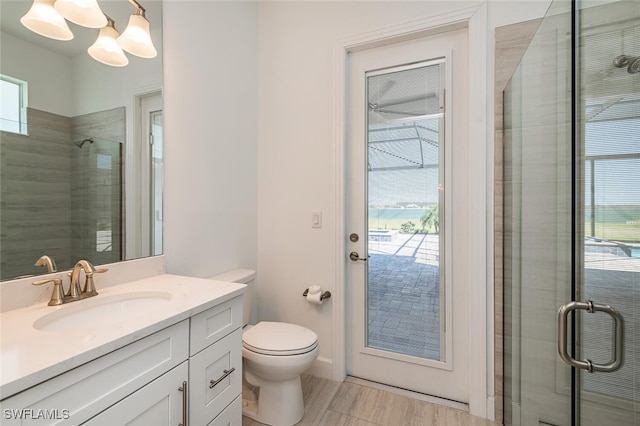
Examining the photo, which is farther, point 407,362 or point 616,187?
point 407,362

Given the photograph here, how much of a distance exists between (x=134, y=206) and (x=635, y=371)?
197cm

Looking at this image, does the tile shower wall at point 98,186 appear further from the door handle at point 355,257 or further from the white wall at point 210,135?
the door handle at point 355,257

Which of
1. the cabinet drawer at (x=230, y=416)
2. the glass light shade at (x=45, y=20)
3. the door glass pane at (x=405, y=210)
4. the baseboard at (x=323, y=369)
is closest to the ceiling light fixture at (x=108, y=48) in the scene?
the glass light shade at (x=45, y=20)

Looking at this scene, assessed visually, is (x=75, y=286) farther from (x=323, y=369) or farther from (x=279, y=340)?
(x=323, y=369)

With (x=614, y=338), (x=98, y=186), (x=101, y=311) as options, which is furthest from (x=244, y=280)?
(x=614, y=338)

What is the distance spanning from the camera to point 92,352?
2.28ft

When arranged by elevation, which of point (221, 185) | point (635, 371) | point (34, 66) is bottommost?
point (635, 371)

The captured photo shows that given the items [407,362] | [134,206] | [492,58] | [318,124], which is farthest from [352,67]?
[407,362]

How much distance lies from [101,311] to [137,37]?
3.86 feet

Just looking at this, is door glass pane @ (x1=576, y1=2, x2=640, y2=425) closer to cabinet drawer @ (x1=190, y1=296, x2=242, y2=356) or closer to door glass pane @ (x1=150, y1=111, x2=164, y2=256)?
cabinet drawer @ (x1=190, y1=296, x2=242, y2=356)

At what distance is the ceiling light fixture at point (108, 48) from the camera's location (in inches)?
48.3

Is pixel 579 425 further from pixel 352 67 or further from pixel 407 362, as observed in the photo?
pixel 352 67

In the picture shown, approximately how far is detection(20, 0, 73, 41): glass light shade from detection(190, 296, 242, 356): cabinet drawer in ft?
3.85

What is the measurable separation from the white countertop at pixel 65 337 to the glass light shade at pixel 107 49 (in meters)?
0.99
